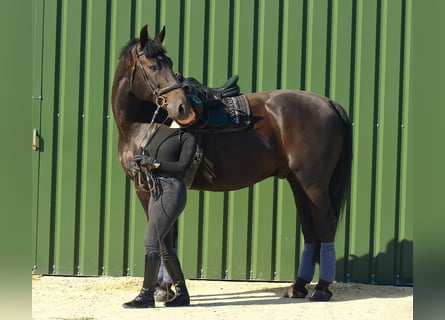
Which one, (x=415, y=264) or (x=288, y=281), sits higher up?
(x=415, y=264)

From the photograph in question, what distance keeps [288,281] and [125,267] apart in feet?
5.03

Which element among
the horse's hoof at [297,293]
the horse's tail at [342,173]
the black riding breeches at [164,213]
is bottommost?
the horse's hoof at [297,293]

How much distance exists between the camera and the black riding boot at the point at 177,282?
5.64 m

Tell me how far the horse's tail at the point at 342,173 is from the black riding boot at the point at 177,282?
1.43 meters

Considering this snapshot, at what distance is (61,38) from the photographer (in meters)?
7.02

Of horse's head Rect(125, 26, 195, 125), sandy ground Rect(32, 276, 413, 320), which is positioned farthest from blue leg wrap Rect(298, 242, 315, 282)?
horse's head Rect(125, 26, 195, 125)

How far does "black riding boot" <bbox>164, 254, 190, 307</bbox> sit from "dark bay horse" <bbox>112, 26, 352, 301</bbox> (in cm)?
57

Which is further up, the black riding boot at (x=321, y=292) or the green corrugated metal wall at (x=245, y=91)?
the green corrugated metal wall at (x=245, y=91)

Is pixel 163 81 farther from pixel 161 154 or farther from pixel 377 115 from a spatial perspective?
pixel 377 115

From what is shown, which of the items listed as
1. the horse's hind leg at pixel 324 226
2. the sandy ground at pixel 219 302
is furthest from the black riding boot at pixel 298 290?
the horse's hind leg at pixel 324 226

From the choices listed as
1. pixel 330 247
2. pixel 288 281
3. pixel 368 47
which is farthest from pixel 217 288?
pixel 368 47

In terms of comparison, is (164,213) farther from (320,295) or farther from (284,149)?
(320,295)

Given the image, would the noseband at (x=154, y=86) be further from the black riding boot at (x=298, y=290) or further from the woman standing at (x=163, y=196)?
the black riding boot at (x=298, y=290)

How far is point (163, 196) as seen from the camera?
561 centimetres
